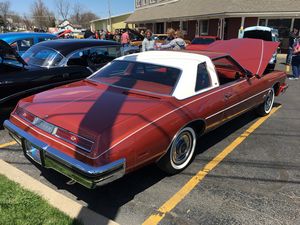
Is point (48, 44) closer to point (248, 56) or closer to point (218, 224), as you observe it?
point (248, 56)

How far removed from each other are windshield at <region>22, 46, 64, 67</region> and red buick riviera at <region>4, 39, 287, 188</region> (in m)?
1.97

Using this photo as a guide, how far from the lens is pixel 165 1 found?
1328 inches

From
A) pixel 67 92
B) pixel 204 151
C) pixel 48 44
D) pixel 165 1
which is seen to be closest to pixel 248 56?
pixel 204 151

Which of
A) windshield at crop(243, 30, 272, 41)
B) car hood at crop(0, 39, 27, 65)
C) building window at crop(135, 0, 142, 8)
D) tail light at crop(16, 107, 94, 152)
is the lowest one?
tail light at crop(16, 107, 94, 152)

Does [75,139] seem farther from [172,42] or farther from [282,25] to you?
[282,25]

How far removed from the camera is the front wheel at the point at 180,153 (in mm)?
3621

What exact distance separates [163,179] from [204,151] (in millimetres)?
1085

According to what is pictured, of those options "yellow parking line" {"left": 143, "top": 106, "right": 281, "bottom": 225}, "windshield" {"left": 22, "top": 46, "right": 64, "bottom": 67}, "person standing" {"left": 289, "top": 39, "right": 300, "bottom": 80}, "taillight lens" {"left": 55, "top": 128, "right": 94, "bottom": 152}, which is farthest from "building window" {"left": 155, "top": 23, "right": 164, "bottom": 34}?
"taillight lens" {"left": 55, "top": 128, "right": 94, "bottom": 152}

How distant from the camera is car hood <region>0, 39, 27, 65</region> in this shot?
18.4 feet

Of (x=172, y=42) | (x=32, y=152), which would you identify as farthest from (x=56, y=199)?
(x=172, y=42)

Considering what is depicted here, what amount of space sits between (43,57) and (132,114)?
3939mm

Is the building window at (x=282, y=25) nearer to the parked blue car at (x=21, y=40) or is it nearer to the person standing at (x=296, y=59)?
the person standing at (x=296, y=59)

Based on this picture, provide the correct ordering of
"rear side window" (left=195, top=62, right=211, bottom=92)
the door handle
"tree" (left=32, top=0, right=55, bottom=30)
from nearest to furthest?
"rear side window" (left=195, top=62, right=211, bottom=92)
the door handle
"tree" (left=32, top=0, right=55, bottom=30)

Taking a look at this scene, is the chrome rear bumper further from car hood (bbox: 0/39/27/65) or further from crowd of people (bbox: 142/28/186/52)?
crowd of people (bbox: 142/28/186/52)
